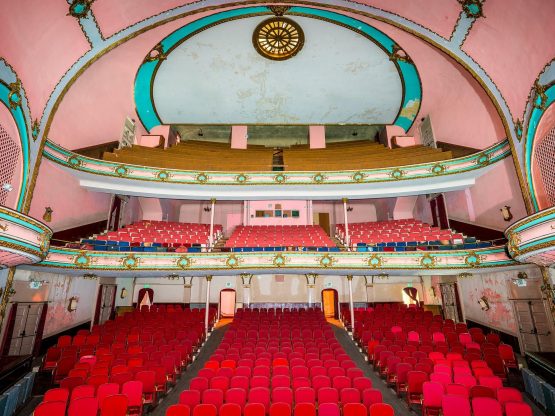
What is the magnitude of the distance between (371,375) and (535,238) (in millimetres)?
5142

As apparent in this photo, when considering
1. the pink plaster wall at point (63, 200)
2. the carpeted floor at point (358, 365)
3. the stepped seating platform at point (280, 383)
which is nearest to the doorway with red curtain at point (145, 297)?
the pink plaster wall at point (63, 200)

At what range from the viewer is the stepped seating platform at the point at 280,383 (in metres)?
4.87

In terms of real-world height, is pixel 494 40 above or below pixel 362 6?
below

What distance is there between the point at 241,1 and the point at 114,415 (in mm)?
13060

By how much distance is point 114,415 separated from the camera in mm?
5090

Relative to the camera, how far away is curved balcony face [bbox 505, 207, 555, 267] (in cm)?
662

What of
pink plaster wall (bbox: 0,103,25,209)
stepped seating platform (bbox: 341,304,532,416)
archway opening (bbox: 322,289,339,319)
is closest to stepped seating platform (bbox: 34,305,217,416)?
pink plaster wall (bbox: 0,103,25,209)

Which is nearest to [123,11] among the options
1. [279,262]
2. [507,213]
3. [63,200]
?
[63,200]

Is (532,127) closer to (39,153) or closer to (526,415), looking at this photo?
(526,415)

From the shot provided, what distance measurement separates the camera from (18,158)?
30.3ft

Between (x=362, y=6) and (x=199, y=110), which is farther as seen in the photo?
(x=199, y=110)

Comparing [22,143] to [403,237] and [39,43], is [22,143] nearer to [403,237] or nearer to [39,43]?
[39,43]

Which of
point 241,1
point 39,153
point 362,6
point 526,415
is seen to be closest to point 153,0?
point 241,1

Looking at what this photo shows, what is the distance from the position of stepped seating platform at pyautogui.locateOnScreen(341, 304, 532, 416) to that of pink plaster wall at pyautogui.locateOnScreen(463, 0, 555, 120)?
7.17 m
